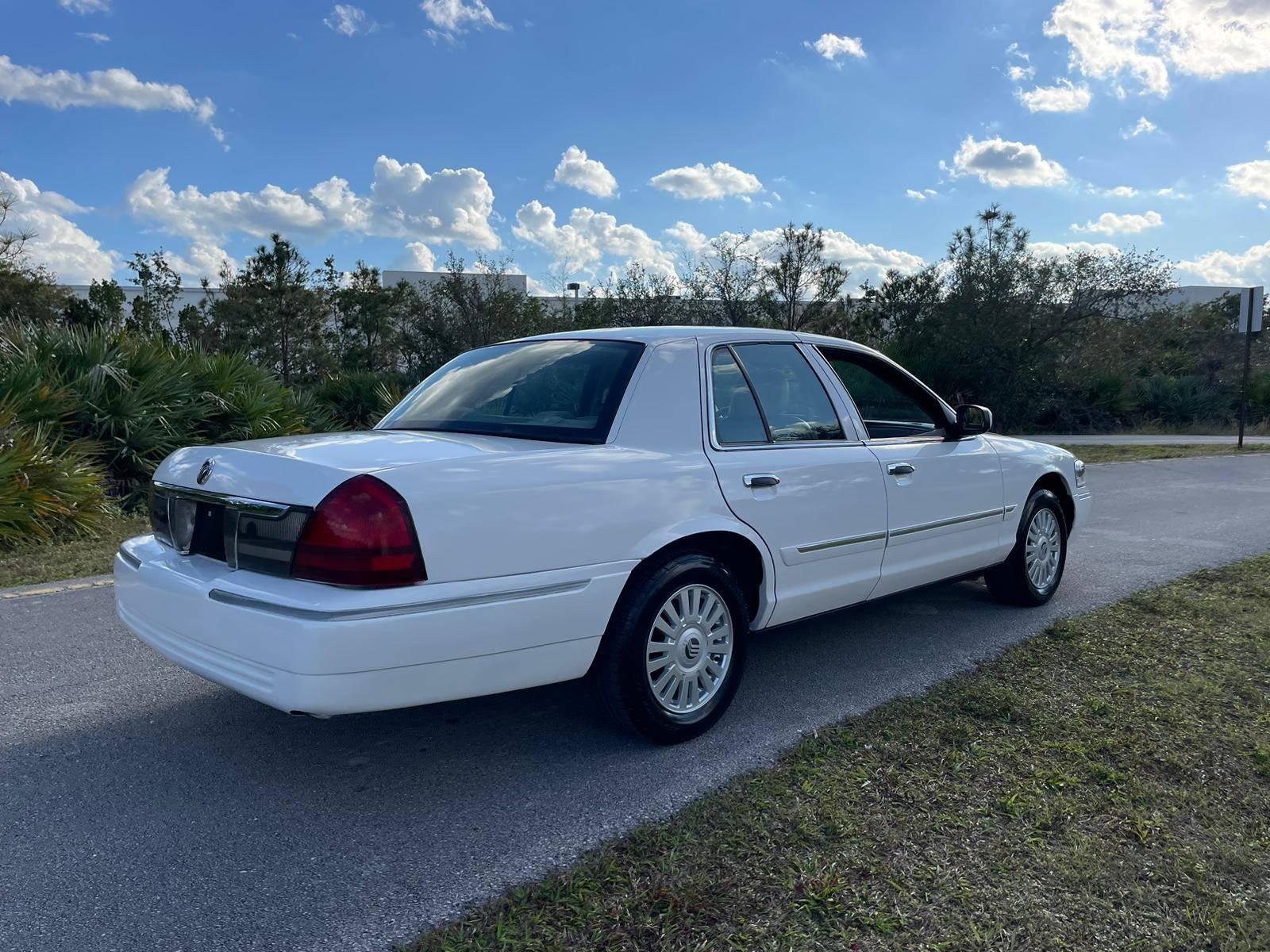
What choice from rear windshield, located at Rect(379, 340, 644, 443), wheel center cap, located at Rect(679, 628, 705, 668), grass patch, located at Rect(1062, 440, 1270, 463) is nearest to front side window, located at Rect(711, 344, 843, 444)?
rear windshield, located at Rect(379, 340, 644, 443)

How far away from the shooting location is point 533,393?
4078 mm

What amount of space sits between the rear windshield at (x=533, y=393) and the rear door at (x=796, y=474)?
0.45 m

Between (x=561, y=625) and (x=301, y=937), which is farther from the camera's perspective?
(x=561, y=625)

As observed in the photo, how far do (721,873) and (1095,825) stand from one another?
1223 millimetres

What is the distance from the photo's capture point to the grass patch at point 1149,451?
16672mm

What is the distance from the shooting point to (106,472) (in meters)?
9.80

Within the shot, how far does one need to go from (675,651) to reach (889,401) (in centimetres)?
225

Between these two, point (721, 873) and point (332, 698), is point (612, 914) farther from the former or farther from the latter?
point (332, 698)

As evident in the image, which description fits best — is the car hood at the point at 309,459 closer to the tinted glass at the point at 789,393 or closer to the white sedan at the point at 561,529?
the white sedan at the point at 561,529

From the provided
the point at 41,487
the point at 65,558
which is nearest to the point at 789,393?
the point at 65,558

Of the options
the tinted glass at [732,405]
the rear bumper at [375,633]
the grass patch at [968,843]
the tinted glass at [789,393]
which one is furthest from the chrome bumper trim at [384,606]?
the tinted glass at [789,393]

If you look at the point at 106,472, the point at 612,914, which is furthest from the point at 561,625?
the point at 106,472

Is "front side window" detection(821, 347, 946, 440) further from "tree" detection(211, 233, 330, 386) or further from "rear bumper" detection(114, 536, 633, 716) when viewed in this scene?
"tree" detection(211, 233, 330, 386)

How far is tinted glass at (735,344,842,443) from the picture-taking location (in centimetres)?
432
